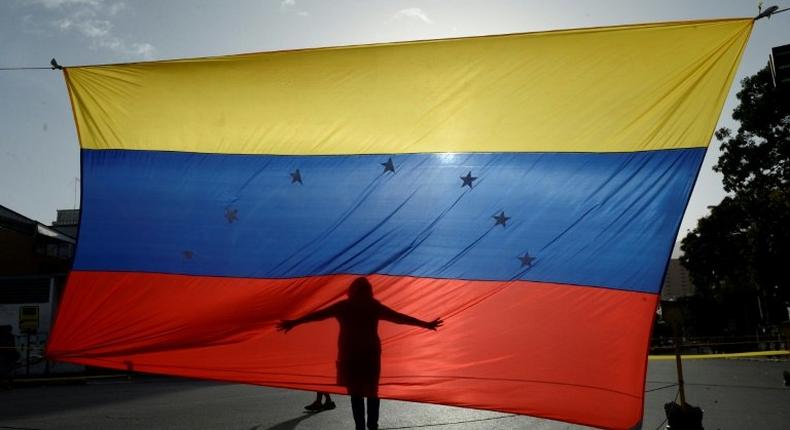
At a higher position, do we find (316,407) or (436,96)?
(436,96)

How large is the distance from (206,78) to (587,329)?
3.92 meters

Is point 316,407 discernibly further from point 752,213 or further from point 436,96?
point 752,213

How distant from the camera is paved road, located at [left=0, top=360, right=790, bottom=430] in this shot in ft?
27.4

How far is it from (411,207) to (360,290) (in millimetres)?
821

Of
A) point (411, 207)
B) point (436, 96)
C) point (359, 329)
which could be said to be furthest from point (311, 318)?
point (436, 96)

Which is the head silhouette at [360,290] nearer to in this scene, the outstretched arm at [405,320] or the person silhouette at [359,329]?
the person silhouette at [359,329]

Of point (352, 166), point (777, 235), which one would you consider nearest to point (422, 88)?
point (352, 166)

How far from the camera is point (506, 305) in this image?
5.14 meters

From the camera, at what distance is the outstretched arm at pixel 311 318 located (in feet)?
17.8

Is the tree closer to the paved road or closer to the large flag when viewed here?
the paved road

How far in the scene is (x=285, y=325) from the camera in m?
5.45

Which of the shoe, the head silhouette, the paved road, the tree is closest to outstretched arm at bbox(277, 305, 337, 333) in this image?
the head silhouette

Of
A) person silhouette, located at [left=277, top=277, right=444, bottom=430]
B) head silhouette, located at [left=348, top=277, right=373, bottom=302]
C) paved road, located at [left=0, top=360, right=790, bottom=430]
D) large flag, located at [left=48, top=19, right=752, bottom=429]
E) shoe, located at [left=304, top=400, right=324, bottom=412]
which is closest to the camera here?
large flag, located at [left=48, top=19, right=752, bottom=429]

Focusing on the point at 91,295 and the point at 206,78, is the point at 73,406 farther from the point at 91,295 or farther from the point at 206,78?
the point at 206,78
